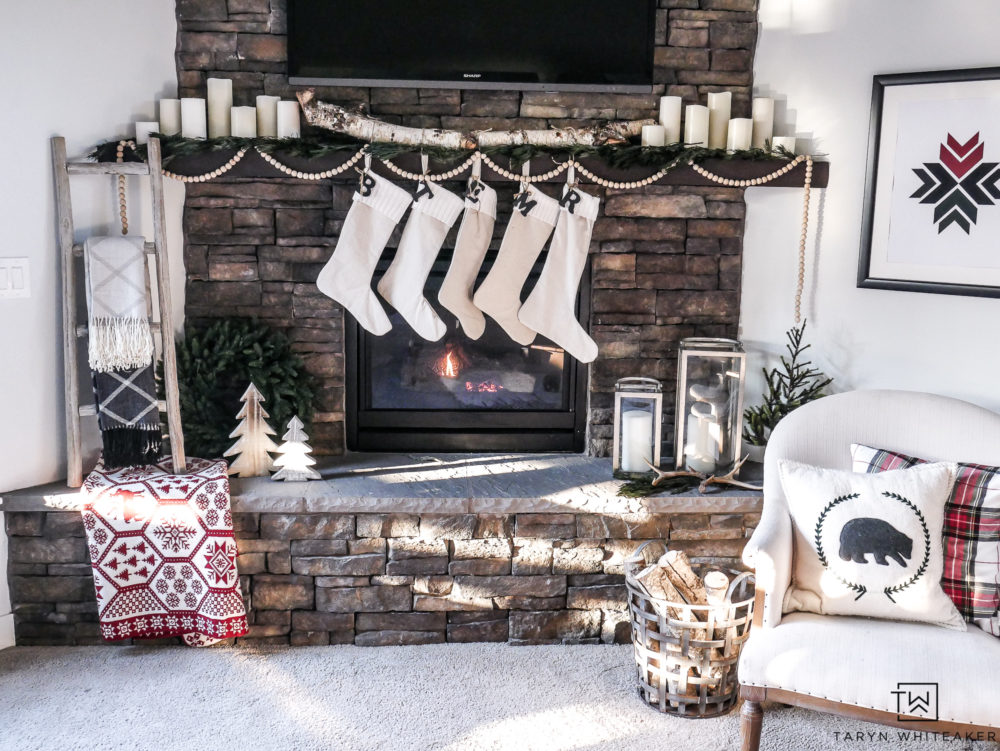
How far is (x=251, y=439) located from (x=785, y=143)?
181cm

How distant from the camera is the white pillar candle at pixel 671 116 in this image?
2818 mm

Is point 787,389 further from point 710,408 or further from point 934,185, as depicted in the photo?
point 934,185

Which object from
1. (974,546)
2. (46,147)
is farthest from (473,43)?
(974,546)

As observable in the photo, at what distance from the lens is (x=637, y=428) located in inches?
109

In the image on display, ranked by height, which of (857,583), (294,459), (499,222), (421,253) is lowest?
(857,583)

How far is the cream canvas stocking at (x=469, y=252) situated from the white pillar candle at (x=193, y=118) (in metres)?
0.80

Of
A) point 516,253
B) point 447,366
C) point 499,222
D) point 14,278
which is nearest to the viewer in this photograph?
point 14,278

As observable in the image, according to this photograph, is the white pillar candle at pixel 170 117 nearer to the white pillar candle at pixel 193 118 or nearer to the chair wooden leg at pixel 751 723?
the white pillar candle at pixel 193 118

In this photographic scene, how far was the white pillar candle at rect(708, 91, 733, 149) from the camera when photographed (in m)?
2.83

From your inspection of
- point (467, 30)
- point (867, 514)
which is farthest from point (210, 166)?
point (867, 514)

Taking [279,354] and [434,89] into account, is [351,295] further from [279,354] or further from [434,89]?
[434,89]

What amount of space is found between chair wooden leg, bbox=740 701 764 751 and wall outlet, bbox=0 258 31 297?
2.10 m

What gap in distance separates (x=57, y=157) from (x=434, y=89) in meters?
1.09

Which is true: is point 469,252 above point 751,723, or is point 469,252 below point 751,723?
above
